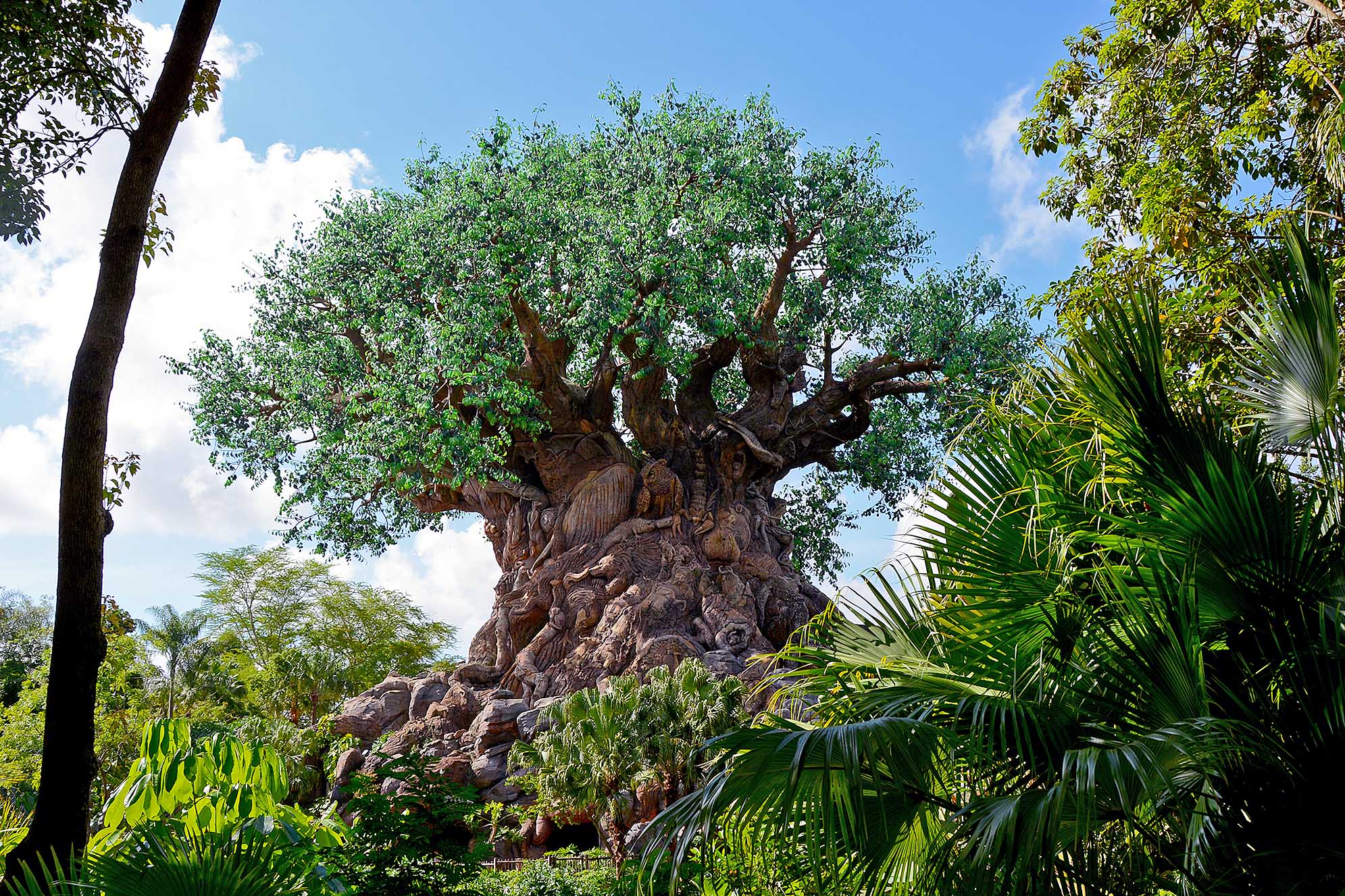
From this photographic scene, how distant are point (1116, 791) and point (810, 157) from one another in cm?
1415

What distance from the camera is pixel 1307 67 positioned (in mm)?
6586

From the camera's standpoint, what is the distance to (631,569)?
14961 millimetres

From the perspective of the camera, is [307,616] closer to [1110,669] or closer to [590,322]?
[590,322]

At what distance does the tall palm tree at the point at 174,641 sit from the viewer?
85.6 ft

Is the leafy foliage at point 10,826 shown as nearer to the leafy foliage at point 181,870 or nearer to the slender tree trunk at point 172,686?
the leafy foliage at point 181,870

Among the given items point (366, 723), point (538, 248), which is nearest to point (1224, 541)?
point (538, 248)

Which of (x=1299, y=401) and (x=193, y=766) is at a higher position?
(x=1299, y=401)

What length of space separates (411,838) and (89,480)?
238cm

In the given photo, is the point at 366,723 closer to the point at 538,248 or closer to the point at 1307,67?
the point at 538,248

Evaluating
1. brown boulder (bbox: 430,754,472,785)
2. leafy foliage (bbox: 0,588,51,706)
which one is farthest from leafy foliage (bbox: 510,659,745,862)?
leafy foliage (bbox: 0,588,51,706)

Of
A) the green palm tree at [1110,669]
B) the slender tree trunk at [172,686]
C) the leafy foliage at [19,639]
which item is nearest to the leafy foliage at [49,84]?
the green palm tree at [1110,669]

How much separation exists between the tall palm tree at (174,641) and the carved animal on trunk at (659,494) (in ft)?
55.2

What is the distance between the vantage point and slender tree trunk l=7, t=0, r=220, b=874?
3.75 meters

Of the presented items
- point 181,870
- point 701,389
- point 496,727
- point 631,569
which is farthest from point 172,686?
point 181,870
